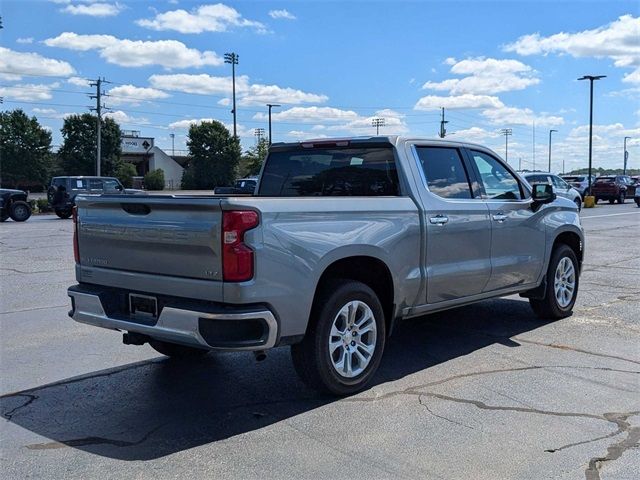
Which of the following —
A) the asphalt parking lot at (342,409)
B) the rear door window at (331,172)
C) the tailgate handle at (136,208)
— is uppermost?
the rear door window at (331,172)

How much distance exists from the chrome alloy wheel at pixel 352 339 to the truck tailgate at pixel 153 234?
43.7 inches

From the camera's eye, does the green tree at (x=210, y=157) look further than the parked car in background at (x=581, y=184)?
Yes

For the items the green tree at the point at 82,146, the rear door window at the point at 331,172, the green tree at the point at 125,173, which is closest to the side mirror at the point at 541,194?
the rear door window at the point at 331,172

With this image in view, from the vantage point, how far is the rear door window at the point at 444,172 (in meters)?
5.73

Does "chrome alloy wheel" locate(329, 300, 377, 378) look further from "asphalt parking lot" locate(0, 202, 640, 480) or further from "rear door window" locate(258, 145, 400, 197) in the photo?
"rear door window" locate(258, 145, 400, 197)

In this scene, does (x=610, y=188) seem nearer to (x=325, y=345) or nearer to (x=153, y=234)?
(x=325, y=345)

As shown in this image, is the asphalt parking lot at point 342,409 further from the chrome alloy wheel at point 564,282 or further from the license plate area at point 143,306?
the license plate area at point 143,306

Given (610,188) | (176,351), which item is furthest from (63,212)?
(610,188)

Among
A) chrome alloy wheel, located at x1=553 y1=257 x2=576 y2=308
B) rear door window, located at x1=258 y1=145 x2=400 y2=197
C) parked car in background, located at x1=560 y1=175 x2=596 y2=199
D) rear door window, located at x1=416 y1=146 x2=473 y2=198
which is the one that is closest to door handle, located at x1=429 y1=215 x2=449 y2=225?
rear door window, located at x1=416 y1=146 x2=473 y2=198

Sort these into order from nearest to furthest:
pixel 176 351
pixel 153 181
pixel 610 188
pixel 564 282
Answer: pixel 176 351 → pixel 564 282 → pixel 610 188 → pixel 153 181

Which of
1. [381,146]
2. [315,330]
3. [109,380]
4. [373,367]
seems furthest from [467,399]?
[109,380]

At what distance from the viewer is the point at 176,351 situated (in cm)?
585

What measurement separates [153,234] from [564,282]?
16.3ft

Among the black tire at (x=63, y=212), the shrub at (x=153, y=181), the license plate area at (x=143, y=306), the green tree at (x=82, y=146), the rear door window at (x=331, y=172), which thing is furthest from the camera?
the shrub at (x=153, y=181)
